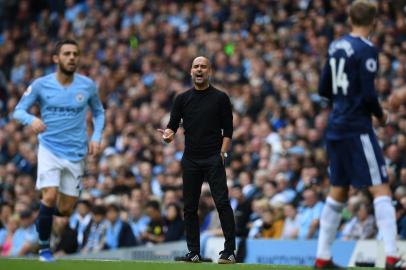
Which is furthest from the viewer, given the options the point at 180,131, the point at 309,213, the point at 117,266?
the point at 180,131

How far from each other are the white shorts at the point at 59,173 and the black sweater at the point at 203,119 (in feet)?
4.30

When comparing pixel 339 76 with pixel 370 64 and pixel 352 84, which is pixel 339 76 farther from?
pixel 370 64

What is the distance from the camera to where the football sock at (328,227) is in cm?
922

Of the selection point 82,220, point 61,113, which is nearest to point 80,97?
point 61,113

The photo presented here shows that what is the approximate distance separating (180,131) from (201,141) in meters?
10.8

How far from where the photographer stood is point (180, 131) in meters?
22.2

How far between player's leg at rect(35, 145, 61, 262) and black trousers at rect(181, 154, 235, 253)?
1.47 meters

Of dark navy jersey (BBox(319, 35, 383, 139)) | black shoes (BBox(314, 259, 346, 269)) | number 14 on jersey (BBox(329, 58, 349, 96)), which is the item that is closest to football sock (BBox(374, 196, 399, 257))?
black shoes (BBox(314, 259, 346, 269))

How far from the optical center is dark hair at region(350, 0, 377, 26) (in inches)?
357

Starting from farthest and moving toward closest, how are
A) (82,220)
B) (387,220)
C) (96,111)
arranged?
1. (82,220)
2. (96,111)
3. (387,220)

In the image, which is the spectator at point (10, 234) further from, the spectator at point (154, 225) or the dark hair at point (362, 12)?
the dark hair at point (362, 12)

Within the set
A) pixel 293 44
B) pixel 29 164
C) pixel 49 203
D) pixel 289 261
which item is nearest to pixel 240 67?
pixel 293 44

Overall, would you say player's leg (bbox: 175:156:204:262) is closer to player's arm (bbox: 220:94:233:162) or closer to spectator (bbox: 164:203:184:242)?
player's arm (bbox: 220:94:233:162)

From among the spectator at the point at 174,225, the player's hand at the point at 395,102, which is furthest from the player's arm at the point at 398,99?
the spectator at the point at 174,225
